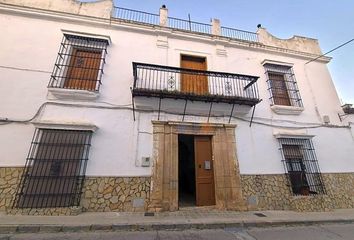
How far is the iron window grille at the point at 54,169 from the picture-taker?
188 inches

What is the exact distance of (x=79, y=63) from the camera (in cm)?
643

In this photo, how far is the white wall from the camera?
547cm

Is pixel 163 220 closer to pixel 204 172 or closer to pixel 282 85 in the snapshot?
pixel 204 172

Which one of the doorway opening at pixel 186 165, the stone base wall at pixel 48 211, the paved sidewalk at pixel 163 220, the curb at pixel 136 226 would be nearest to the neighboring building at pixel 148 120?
the stone base wall at pixel 48 211

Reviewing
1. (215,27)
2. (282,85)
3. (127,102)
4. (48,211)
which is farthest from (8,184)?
(282,85)

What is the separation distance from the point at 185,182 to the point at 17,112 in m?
7.76

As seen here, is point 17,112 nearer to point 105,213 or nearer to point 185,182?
point 105,213

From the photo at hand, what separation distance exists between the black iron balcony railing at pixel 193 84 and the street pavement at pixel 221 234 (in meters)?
3.89

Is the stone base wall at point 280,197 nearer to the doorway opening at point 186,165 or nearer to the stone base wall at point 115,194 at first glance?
the doorway opening at point 186,165

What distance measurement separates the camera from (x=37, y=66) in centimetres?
593

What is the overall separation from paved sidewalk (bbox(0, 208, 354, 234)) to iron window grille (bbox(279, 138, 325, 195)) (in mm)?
1131

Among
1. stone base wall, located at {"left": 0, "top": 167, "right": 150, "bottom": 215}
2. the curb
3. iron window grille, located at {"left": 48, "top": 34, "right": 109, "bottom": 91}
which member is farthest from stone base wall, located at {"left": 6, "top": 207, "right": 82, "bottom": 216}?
iron window grille, located at {"left": 48, "top": 34, "right": 109, "bottom": 91}

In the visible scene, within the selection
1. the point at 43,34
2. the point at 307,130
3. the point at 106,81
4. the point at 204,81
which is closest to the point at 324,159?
the point at 307,130

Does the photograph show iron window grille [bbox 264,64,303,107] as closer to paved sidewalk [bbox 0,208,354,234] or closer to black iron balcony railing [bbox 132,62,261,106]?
black iron balcony railing [bbox 132,62,261,106]
